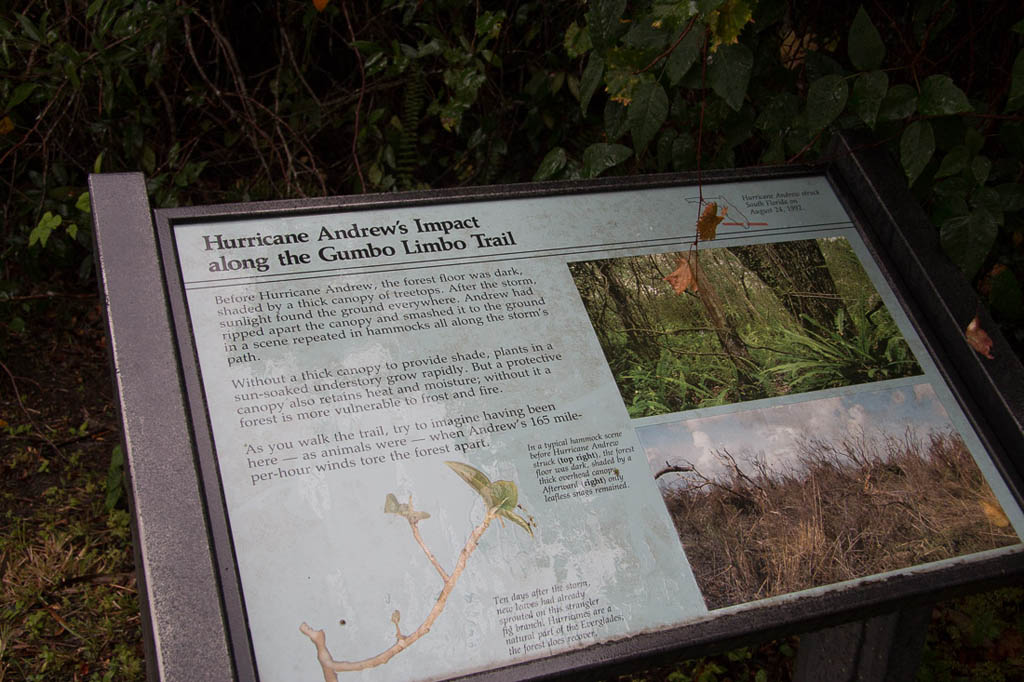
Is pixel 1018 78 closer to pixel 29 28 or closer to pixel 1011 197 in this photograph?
pixel 1011 197

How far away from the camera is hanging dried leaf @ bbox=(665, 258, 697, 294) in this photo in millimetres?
1533

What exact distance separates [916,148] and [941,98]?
10 centimetres

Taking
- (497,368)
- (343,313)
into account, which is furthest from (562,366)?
(343,313)

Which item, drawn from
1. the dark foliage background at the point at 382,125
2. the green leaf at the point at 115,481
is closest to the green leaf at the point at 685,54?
the dark foliage background at the point at 382,125

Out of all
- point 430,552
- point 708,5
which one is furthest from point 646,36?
point 430,552

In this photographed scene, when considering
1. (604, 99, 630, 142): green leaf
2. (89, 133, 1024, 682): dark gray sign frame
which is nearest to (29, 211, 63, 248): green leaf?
(89, 133, 1024, 682): dark gray sign frame

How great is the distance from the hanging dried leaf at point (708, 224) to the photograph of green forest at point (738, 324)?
32mm

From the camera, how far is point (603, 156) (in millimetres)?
1888

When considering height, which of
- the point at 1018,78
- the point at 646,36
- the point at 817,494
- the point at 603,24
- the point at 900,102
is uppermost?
the point at 603,24

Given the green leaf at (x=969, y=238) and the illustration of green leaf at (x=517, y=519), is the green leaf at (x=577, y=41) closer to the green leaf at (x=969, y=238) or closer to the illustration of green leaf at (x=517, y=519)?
the green leaf at (x=969, y=238)

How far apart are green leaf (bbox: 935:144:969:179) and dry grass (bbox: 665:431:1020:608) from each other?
534 millimetres

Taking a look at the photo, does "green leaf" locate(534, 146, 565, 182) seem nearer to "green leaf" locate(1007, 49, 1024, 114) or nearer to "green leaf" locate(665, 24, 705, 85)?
"green leaf" locate(665, 24, 705, 85)

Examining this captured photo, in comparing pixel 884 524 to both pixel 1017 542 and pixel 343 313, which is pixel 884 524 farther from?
pixel 343 313

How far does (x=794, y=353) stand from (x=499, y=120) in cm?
180
